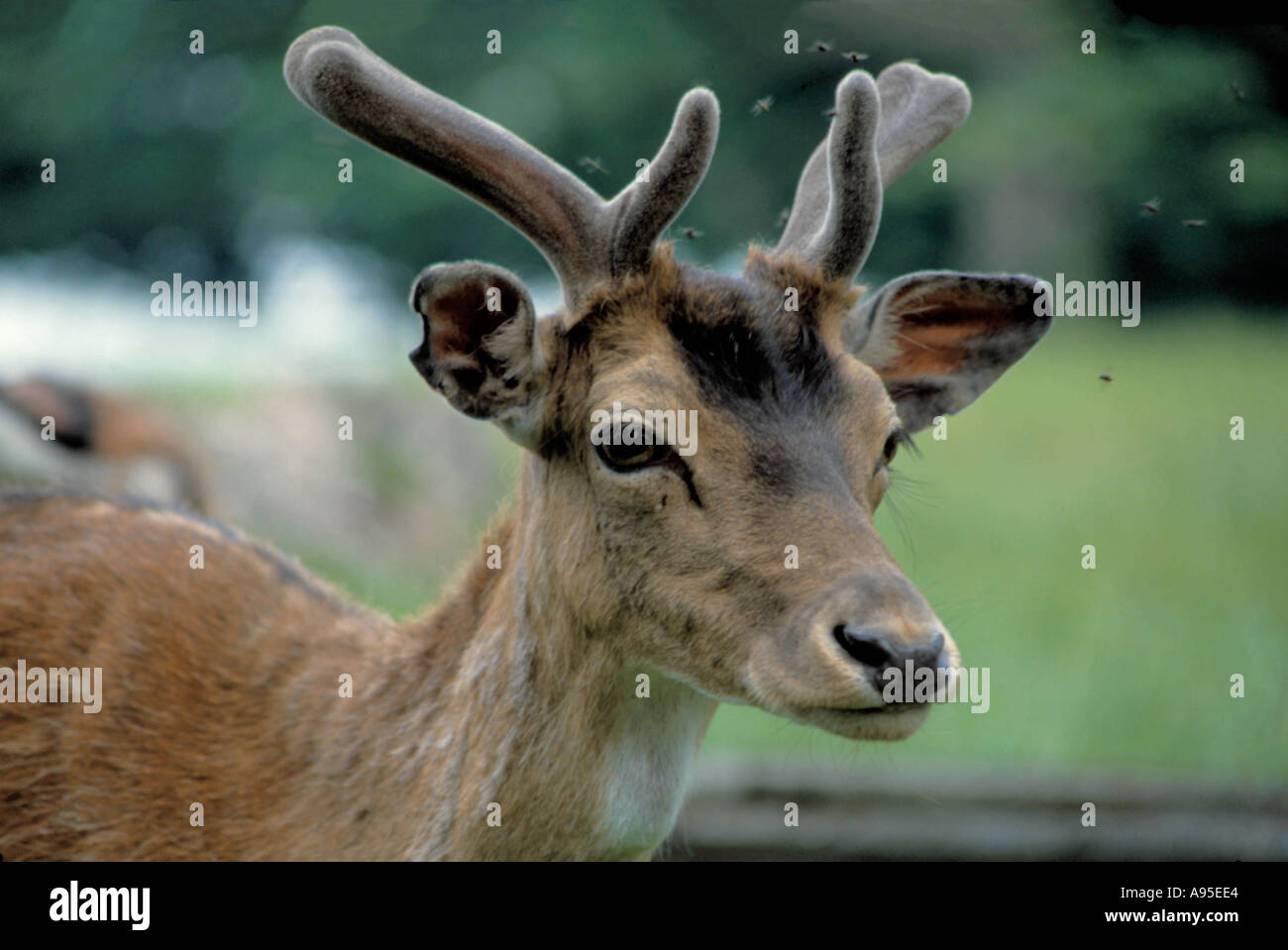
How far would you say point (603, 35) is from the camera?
43.0 feet

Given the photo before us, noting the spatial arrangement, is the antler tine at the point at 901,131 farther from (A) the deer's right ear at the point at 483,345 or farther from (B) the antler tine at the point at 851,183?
(A) the deer's right ear at the point at 483,345

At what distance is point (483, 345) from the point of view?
13.1 feet

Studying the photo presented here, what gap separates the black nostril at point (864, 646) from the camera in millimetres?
3338

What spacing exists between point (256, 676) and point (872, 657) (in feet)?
7.30

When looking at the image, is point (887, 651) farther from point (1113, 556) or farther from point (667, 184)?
point (1113, 556)

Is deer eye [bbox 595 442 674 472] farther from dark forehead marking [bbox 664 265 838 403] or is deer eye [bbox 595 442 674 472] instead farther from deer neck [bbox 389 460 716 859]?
deer neck [bbox 389 460 716 859]

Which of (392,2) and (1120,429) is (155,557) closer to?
(392,2)

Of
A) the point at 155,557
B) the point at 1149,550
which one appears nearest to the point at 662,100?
the point at 1149,550

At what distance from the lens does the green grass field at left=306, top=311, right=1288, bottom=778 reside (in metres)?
8.97

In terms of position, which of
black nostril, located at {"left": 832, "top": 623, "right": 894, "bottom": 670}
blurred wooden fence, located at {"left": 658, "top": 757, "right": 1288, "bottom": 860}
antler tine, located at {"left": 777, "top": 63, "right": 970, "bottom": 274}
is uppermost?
antler tine, located at {"left": 777, "top": 63, "right": 970, "bottom": 274}

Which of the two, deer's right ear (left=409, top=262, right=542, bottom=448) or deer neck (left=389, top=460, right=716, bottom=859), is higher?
deer's right ear (left=409, top=262, right=542, bottom=448)

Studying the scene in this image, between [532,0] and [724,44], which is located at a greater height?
[532,0]

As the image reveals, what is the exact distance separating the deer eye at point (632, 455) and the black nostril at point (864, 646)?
2.24 feet

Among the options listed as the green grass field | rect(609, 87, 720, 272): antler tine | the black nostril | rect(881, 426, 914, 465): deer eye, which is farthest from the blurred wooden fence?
the black nostril
